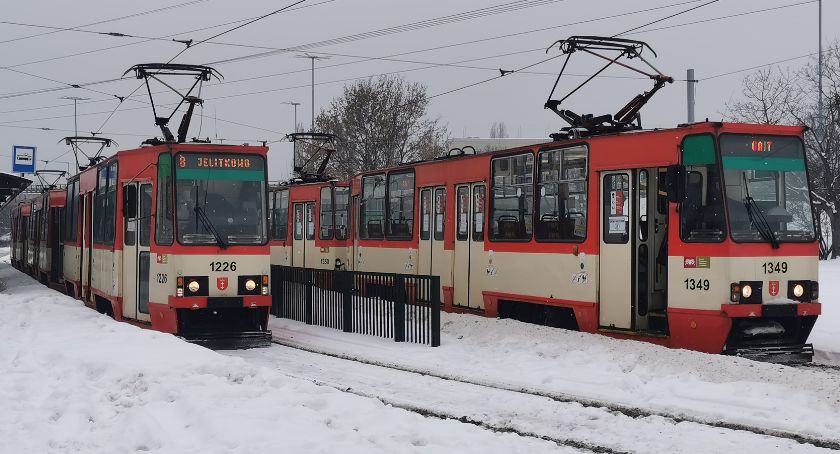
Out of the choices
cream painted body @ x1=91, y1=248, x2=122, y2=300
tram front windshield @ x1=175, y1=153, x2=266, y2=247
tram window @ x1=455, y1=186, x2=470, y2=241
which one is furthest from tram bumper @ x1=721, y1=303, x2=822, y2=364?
cream painted body @ x1=91, y1=248, x2=122, y2=300

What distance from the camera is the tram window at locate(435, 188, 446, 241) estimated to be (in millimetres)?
19688

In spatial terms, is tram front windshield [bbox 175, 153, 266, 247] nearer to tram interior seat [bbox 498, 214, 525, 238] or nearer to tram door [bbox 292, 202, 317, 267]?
tram interior seat [bbox 498, 214, 525, 238]

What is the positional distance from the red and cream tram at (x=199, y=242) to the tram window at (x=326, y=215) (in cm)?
1042

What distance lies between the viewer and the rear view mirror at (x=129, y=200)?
626 inches

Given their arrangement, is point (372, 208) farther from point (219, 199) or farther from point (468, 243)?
point (219, 199)

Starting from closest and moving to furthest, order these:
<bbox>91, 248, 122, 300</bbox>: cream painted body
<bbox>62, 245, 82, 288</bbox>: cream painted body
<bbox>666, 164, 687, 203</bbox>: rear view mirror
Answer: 1. <bbox>666, 164, 687, 203</bbox>: rear view mirror
2. <bbox>91, 248, 122, 300</bbox>: cream painted body
3. <bbox>62, 245, 82, 288</bbox>: cream painted body

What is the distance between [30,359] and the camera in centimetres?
1160

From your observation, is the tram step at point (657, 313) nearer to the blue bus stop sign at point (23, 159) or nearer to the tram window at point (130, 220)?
the tram window at point (130, 220)

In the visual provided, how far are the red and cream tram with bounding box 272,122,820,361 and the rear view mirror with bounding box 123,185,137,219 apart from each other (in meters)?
6.22

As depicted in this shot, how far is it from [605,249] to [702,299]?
1.90 meters

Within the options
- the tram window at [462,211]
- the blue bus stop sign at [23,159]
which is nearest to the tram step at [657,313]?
the tram window at [462,211]

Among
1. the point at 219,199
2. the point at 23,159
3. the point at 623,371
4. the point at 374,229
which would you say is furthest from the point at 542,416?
the point at 23,159

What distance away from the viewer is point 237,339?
609 inches

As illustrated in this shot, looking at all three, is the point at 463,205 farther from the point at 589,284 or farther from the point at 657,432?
the point at 657,432
